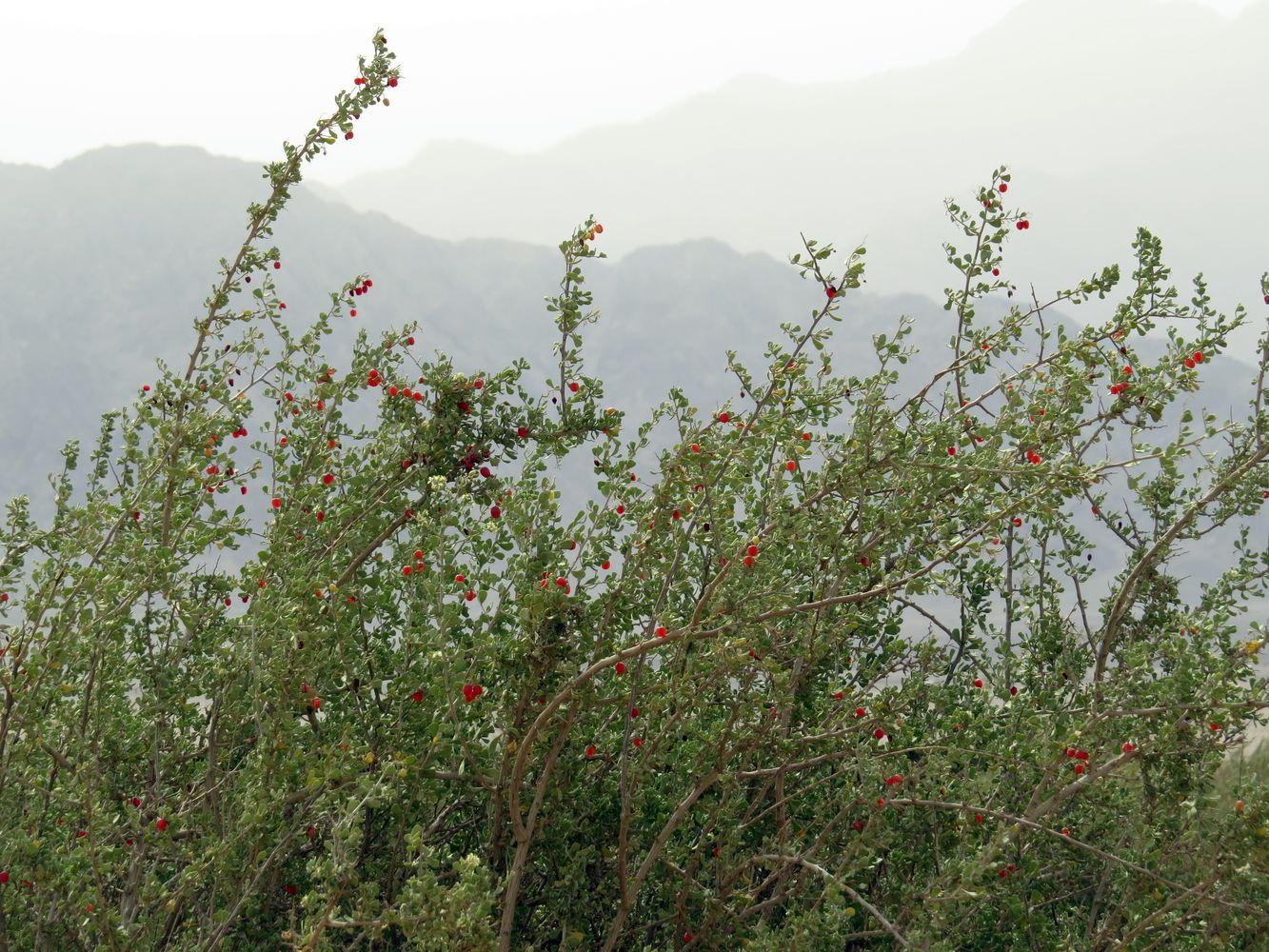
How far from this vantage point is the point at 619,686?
153 inches

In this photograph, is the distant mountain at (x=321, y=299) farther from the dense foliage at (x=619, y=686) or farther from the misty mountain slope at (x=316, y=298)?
the dense foliage at (x=619, y=686)

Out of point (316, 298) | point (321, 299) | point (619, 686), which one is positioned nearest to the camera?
point (619, 686)

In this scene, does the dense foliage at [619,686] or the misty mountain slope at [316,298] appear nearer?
the dense foliage at [619,686]

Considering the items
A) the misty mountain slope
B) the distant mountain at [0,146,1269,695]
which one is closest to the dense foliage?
the misty mountain slope

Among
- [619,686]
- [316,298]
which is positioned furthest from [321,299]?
[619,686]

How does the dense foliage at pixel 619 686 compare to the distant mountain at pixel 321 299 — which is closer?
the dense foliage at pixel 619 686

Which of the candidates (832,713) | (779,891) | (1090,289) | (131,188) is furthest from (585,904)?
(131,188)

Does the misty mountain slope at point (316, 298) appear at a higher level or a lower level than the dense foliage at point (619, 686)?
higher

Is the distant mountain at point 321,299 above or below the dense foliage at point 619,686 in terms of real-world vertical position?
above

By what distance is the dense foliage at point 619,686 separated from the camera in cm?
300

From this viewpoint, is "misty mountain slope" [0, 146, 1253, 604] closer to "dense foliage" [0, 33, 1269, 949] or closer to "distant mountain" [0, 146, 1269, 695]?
"distant mountain" [0, 146, 1269, 695]

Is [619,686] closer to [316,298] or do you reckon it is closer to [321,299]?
[316,298]

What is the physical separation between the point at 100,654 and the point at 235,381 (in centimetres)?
176

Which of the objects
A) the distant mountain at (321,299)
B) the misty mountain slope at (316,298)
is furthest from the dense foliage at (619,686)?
the distant mountain at (321,299)
